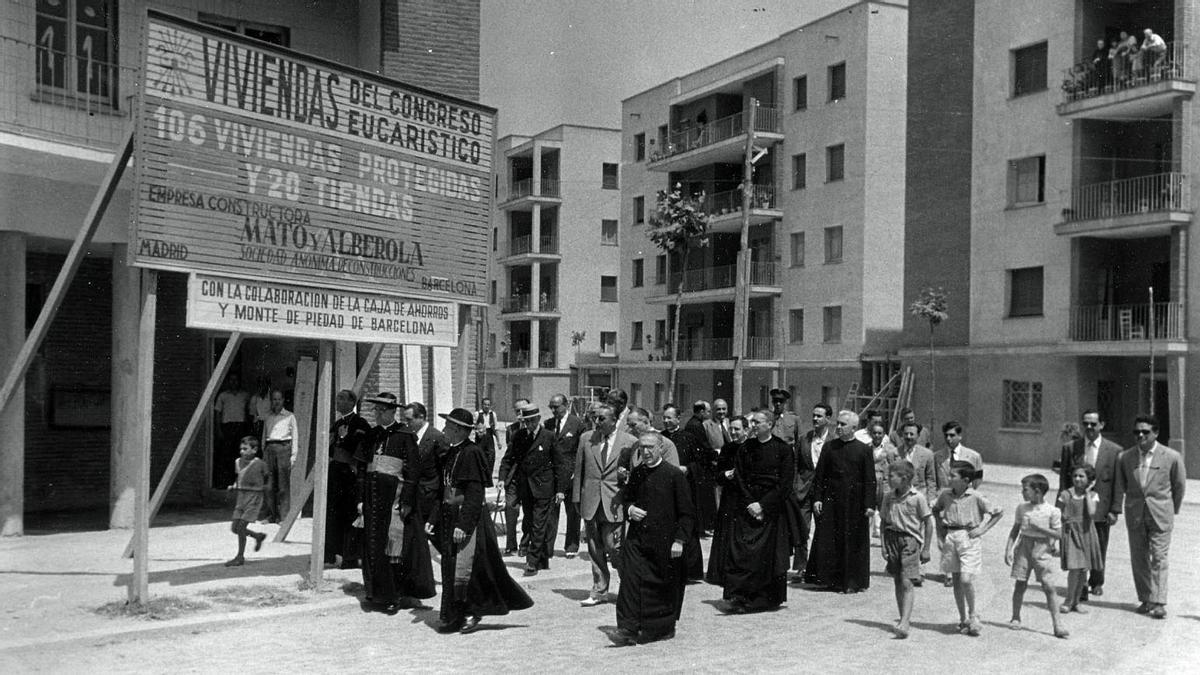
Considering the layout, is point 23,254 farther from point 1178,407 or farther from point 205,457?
point 1178,407

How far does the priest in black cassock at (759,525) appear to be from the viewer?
1030 centimetres

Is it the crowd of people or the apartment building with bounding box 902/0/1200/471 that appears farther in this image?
the apartment building with bounding box 902/0/1200/471

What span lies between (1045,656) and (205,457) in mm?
12689

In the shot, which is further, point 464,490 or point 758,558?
point 758,558

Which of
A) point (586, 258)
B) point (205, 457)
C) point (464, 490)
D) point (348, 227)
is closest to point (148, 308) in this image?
point (348, 227)

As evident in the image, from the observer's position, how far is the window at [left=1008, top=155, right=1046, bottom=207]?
32594 millimetres

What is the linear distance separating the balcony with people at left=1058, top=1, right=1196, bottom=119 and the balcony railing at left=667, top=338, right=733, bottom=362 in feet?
69.4

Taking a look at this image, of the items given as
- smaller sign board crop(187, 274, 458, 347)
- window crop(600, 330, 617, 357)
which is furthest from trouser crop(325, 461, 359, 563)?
window crop(600, 330, 617, 357)

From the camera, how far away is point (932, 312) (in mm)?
34250

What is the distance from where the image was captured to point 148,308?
9.34 metres

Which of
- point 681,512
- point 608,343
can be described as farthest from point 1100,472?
point 608,343

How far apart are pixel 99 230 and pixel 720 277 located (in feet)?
127

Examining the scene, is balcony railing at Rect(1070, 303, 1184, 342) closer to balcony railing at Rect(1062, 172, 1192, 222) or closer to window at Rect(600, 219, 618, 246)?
balcony railing at Rect(1062, 172, 1192, 222)

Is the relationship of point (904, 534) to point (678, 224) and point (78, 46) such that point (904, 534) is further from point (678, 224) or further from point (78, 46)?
point (678, 224)
